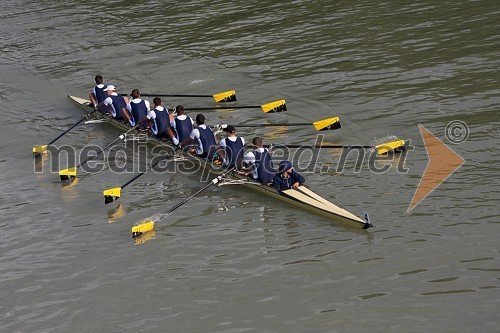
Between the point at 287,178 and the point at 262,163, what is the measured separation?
94 centimetres

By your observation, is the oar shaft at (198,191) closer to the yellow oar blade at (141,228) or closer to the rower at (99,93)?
the yellow oar blade at (141,228)

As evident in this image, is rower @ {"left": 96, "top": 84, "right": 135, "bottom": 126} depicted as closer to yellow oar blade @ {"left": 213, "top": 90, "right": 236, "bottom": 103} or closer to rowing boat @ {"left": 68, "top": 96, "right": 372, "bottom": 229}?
yellow oar blade @ {"left": 213, "top": 90, "right": 236, "bottom": 103}

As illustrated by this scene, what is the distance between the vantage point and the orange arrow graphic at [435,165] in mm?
18516

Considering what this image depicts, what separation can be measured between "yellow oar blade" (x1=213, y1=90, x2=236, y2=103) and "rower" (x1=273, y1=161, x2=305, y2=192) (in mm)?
A: 7817

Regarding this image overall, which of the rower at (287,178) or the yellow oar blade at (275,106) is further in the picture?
the yellow oar blade at (275,106)

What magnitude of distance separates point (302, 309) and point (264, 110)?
35.6ft

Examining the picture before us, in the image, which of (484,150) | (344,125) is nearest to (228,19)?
(344,125)

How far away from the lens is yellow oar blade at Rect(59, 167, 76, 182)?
22.4 m

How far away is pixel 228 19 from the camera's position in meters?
35.3

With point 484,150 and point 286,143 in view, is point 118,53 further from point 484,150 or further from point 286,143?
point 484,150

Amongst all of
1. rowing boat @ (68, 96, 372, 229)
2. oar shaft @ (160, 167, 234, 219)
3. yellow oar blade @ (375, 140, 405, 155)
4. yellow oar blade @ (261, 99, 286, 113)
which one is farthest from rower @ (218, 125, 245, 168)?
yellow oar blade @ (261, 99, 286, 113)

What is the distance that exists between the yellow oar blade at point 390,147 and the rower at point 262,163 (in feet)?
10.1

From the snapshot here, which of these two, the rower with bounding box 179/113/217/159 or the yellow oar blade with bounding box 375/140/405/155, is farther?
the rower with bounding box 179/113/217/159

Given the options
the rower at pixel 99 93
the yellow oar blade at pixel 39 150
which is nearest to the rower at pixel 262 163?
the yellow oar blade at pixel 39 150
